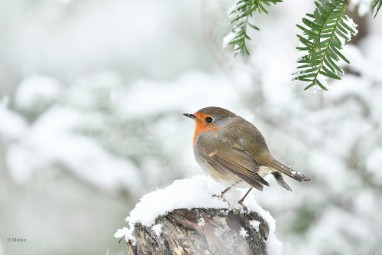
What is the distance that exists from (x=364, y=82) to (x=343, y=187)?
0.71 m

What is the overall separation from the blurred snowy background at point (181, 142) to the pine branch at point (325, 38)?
152 centimetres

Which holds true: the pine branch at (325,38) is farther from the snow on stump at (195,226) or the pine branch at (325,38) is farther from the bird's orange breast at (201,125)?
the bird's orange breast at (201,125)

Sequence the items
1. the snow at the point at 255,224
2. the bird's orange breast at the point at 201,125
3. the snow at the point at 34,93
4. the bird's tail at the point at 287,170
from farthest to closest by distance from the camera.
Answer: the snow at the point at 34,93 < the bird's orange breast at the point at 201,125 < the bird's tail at the point at 287,170 < the snow at the point at 255,224

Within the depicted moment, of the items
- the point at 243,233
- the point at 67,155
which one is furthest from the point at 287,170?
the point at 67,155

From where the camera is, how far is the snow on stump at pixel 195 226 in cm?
202

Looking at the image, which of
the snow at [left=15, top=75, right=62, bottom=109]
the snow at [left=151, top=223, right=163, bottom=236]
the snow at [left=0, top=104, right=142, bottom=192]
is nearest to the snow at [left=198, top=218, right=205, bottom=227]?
the snow at [left=151, top=223, right=163, bottom=236]

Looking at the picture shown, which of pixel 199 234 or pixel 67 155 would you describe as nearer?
pixel 199 234

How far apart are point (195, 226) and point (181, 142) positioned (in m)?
1.69

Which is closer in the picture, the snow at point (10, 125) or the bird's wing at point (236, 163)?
the bird's wing at point (236, 163)

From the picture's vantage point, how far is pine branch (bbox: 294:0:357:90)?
66.4 inches

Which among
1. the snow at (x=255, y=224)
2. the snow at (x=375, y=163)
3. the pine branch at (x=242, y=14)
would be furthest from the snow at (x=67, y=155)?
the pine branch at (x=242, y=14)

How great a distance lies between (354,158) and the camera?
3838mm

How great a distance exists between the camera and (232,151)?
3232mm

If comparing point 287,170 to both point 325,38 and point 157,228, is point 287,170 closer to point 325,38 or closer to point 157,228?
point 157,228
